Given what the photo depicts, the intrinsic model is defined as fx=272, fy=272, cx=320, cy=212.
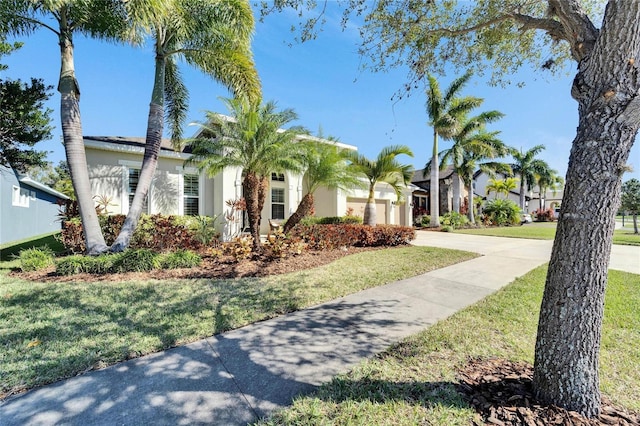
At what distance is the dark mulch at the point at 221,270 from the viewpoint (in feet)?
22.1

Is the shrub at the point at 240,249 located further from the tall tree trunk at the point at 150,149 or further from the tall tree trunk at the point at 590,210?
the tall tree trunk at the point at 590,210

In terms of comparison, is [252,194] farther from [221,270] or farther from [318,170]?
[318,170]

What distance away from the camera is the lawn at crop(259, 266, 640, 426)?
2.36 m

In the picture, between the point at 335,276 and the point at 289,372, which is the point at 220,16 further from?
the point at 289,372

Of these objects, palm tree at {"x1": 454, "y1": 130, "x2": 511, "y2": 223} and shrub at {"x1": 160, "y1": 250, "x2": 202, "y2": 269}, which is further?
palm tree at {"x1": 454, "y1": 130, "x2": 511, "y2": 223}

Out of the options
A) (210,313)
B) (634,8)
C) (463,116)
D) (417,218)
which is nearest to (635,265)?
(634,8)

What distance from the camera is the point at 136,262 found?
7320 mm

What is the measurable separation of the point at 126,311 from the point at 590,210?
20.6ft

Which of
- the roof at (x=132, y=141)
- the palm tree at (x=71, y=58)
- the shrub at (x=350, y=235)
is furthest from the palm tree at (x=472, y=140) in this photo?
the palm tree at (x=71, y=58)

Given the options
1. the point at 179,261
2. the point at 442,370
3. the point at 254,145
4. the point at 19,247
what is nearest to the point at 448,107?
the point at 254,145

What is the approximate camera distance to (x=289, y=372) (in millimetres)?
3012

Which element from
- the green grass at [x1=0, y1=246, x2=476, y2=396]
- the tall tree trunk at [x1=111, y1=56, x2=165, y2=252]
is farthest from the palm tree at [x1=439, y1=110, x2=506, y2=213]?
the tall tree trunk at [x1=111, y1=56, x2=165, y2=252]

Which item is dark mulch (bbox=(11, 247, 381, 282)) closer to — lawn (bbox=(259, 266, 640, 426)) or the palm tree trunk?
the palm tree trunk

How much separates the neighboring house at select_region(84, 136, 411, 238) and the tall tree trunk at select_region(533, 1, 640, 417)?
919 centimetres
